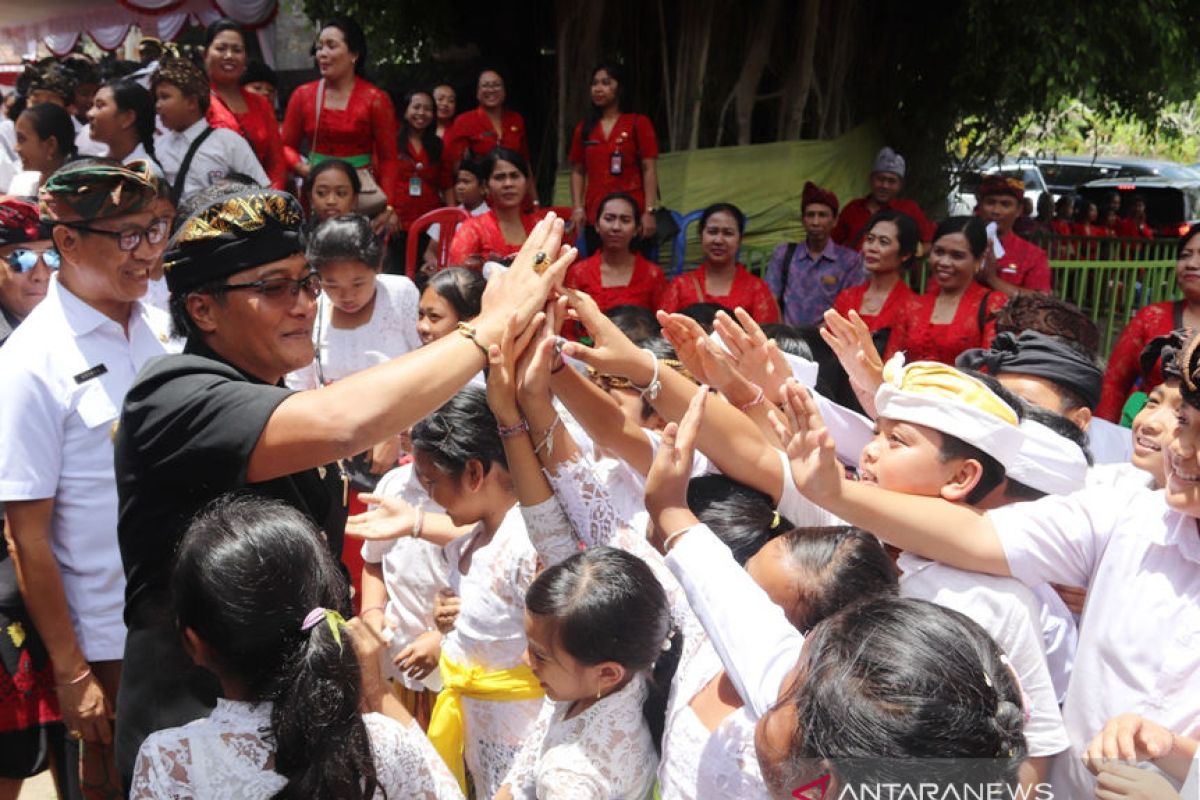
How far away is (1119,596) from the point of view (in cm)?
197

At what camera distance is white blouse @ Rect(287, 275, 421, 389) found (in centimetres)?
453

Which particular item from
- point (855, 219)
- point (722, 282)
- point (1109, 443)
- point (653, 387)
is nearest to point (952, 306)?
point (722, 282)

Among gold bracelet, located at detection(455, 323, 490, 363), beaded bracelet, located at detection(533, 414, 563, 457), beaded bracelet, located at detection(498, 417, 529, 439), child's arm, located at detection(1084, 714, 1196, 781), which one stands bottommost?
child's arm, located at detection(1084, 714, 1196, 781)

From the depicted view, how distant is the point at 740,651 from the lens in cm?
179

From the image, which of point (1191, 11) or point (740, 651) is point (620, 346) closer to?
point (740, 651)

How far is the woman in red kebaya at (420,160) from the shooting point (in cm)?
798

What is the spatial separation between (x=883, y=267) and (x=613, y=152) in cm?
242

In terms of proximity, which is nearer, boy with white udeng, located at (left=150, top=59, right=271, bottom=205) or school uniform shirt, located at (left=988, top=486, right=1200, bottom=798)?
school uniform shirt, located at (left=988, top=486, right=1200, bottom=798)

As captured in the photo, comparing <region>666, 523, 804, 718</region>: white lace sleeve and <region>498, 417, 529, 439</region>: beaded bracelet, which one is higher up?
<region>498, 417, 529, 439</region>: beaded bracelet

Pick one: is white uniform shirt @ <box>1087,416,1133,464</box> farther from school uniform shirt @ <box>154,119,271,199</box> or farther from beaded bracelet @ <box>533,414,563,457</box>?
school uniform shirt @ <box>154,119,271,199</box>

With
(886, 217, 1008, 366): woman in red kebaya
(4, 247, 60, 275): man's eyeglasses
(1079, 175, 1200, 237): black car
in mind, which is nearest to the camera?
(4, 247, 60, 275): man's eyeglasses

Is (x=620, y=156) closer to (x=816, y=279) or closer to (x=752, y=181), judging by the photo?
(x=816, y=279)

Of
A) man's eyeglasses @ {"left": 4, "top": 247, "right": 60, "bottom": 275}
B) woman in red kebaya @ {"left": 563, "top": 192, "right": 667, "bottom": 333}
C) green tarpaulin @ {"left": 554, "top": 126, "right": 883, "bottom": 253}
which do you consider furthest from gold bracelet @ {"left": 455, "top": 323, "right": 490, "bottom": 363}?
green tarpaulin @ {"left": 554, "top": 126, "right": 883, "bottom": 253}

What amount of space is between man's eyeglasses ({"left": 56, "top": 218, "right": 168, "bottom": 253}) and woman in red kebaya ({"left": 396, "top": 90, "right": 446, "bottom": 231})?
5.24 metres
